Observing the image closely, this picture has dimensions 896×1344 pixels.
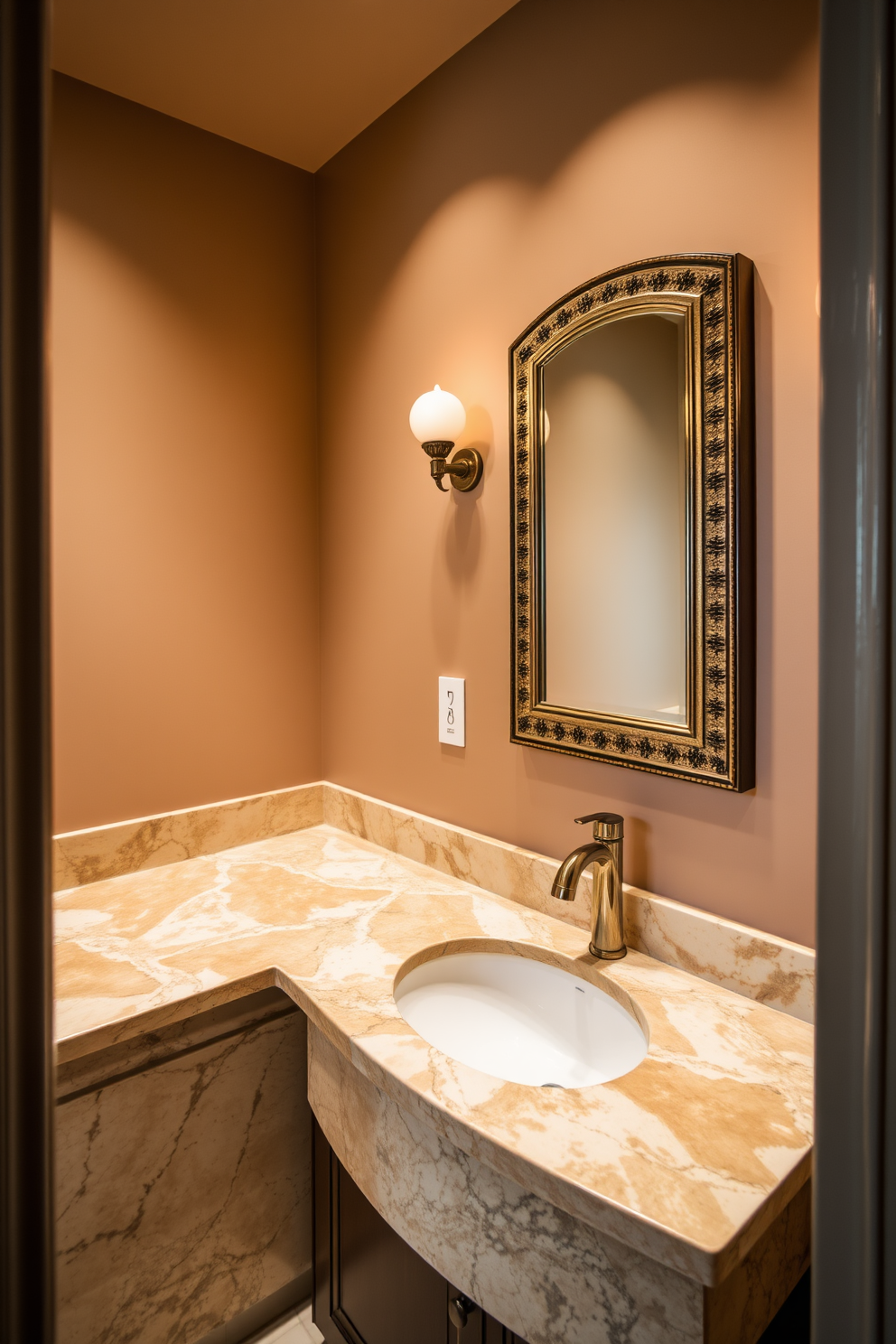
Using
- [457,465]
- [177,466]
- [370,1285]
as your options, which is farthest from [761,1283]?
[177,466]

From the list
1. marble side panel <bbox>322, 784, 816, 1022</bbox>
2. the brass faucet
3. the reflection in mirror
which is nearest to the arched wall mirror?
the reflection in mirror

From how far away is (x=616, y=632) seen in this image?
4.03ft

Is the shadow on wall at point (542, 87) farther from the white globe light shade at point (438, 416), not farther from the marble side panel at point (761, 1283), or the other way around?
the marble side panel at point (761, 1283)

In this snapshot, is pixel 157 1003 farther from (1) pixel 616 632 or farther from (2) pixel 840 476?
(2) pixel 840 476

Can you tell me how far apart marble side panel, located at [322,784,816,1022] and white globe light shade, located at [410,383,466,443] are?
0.82m

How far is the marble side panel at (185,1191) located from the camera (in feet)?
3.96

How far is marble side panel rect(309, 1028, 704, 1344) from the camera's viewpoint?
72cm

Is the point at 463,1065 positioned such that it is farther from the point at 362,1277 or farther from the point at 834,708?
the point at 834,708

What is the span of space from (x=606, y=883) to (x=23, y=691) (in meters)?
1.03

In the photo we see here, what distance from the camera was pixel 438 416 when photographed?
143 cm

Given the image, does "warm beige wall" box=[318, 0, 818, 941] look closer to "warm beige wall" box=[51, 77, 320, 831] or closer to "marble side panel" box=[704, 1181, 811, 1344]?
"warm beige wall" box=[51, 77, 320, 831]

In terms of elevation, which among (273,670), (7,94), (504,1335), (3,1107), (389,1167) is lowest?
(504,1335)

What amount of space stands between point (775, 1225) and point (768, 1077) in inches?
5.8

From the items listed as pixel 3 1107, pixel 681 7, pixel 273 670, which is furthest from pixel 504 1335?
pixel 681 7
